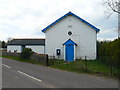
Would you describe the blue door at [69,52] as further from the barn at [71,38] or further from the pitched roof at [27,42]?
the pitched roof at [27,42]

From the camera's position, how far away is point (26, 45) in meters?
36.2

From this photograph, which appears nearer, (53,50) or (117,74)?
(117,74)

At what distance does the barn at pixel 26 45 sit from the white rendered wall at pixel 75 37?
1069cm

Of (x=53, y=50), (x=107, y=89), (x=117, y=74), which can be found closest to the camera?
(x=107, y=89)

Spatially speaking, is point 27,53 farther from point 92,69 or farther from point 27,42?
point 27,42

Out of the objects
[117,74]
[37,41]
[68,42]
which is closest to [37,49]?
[37,41]

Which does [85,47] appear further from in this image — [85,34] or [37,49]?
[37,49]

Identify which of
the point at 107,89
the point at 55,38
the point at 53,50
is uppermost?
the point at 55,38

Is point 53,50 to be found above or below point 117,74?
above

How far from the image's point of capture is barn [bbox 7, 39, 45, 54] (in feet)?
116

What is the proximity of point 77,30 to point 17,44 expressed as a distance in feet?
61.1

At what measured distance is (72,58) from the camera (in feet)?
76.7

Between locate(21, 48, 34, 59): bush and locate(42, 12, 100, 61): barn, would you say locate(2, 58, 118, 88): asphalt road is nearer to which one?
locate(42, 12, 100, 61): barn

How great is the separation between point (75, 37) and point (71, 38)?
0.59 m
